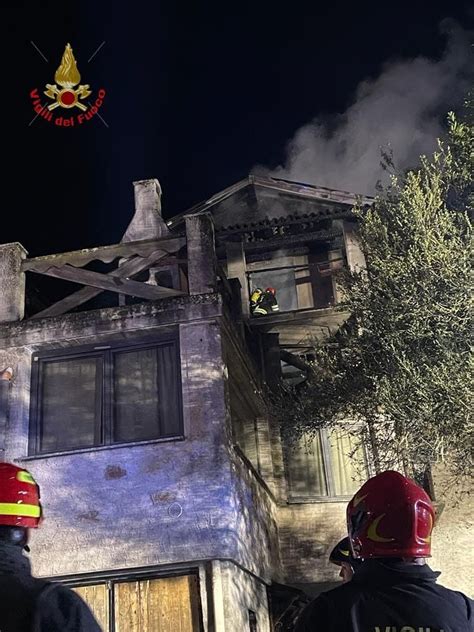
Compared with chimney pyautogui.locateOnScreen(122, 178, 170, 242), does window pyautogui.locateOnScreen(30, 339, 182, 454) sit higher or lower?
lower

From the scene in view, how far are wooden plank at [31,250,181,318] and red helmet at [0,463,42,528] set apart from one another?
9.20 meters

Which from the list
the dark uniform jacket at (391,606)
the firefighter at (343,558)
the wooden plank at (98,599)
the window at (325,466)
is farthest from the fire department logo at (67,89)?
the dark uniform jacket at (391,606)

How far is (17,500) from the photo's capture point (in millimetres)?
3037

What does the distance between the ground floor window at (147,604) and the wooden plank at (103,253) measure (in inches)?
195

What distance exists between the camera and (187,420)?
11.0 metres

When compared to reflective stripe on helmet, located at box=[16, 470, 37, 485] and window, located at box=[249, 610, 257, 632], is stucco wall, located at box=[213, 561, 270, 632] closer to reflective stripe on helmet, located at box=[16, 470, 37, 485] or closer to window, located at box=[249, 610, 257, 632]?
window, located at box=[249, 610, 257, 632]

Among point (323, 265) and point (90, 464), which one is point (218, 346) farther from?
point (323, 265)

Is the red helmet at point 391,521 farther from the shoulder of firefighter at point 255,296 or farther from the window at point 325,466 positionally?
the shoulder of firefighter at point 255,296

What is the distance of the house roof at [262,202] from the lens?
19062 millimetres

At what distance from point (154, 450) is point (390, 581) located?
318 inches

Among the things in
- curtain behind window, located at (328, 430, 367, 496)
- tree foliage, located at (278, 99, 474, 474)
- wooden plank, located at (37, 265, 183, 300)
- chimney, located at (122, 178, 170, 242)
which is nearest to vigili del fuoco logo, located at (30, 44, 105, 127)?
chimney, located at (122, 178, 170, 242)

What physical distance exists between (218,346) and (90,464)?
2415mm

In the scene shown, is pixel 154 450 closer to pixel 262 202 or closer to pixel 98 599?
pixel 98 599

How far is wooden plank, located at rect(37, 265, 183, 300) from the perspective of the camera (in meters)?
11.9
